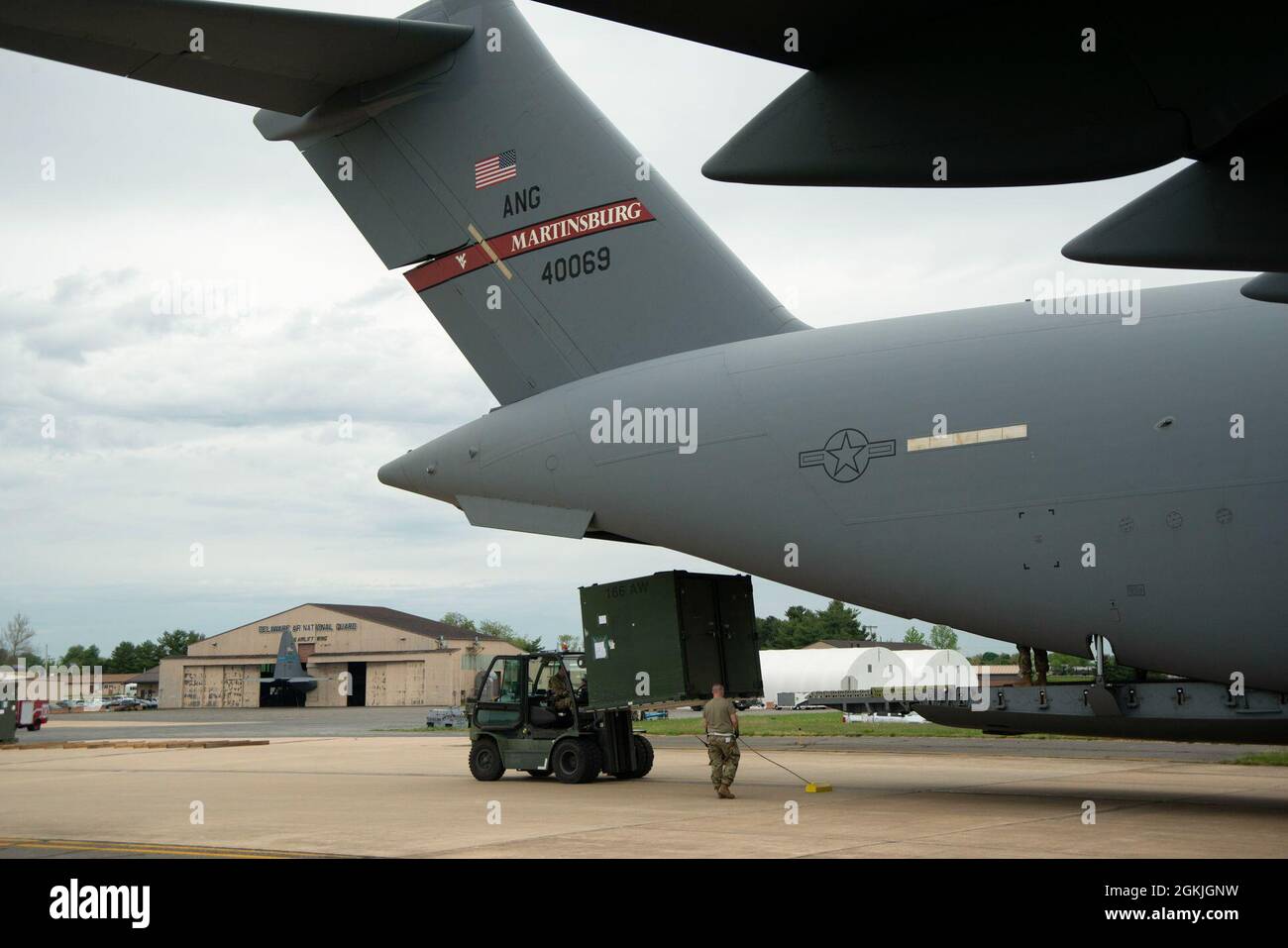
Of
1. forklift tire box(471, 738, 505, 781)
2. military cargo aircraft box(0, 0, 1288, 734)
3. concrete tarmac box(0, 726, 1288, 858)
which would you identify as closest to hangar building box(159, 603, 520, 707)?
concrete tarmac box(0, 726, 1288, 858)

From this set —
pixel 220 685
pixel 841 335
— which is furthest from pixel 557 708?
pixel 220 685

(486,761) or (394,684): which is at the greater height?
(486,761)

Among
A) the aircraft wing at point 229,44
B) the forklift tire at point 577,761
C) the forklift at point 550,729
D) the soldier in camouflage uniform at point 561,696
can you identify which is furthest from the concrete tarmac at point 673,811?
the aircraft wing at point 229,44

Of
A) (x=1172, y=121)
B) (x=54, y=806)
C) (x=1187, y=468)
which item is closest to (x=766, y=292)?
(x=1187, y=468)

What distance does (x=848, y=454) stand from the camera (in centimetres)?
1043

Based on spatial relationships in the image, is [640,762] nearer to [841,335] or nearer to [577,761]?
[577,761]

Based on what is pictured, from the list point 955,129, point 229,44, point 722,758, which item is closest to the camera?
point 955,129

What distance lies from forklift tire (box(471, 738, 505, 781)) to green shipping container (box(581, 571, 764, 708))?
3.10 meters

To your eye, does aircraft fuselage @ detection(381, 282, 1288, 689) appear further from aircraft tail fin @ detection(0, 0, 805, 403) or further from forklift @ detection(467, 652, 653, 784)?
forklift @ detection(467, 652, 653, 784)

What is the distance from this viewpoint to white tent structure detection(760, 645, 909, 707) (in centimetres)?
4381

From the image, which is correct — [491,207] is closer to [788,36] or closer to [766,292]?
[766,292]

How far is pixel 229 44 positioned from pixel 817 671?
41.1 metres

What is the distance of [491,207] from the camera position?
1212cm

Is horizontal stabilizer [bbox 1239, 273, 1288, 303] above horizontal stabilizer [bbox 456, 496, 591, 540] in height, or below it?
above
